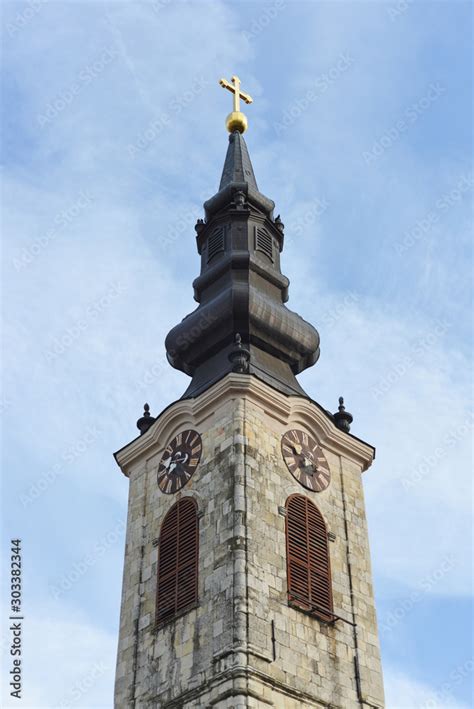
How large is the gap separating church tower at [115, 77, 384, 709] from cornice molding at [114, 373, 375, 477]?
40 mm

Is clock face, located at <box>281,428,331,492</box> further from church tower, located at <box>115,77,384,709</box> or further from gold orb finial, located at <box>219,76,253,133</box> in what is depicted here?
gold orb finial, located at <box>219,76,253,133</box>

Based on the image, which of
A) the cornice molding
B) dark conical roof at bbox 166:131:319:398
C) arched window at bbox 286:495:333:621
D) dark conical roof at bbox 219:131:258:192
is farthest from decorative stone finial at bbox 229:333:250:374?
dark conical roof at bbox 219:131:258:192

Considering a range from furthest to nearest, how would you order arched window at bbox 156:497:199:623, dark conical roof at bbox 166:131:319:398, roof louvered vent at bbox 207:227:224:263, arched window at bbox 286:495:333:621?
roof louvered vent at bbox 207:227:224:263 → dark conical roof at bbox 166:131:319:398 → arched window at bbox 156:497:199:623 → arched window at bbox 286:495:333:621

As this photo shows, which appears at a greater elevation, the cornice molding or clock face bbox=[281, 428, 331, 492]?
the cornice molding

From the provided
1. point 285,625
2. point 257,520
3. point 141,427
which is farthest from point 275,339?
point 285,625

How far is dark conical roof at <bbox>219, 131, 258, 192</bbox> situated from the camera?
143 feet

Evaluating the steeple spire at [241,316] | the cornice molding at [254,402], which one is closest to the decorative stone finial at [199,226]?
the steeple spire at [241,316]

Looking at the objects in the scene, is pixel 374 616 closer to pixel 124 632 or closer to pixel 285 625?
pixel 285 625

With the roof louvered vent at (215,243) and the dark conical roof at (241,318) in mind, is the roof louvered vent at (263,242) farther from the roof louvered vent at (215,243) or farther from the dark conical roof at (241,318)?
the roof louvered vent at (215,243)

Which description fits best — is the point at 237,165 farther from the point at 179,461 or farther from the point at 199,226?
the point at 179,461

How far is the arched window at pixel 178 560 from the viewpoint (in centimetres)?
3177

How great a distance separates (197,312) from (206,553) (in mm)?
8759

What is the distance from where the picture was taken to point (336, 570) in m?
33.2

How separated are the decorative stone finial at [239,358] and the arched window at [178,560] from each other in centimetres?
367
